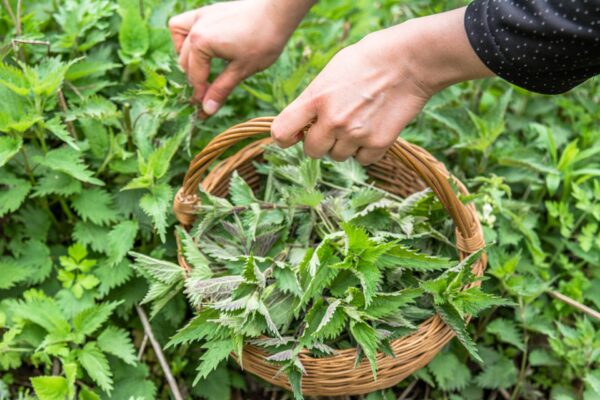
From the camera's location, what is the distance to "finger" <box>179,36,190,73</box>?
181 centimetres

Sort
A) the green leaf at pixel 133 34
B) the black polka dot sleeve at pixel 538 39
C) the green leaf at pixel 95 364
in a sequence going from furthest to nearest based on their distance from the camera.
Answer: the green leaf at pixel 133 34
the green leaf at pixel 95 364
the black polka dot sleeve at pixel 538 39

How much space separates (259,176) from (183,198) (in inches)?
16.9

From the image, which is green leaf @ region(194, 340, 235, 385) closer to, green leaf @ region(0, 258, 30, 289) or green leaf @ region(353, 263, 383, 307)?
green leaf @ region(353, 263, 383, 307)

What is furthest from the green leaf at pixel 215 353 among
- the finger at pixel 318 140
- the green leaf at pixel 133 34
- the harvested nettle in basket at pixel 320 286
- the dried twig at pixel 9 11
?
the dried twig at pixel 9 11

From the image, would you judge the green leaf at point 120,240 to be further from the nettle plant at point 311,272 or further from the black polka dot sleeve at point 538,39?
the black polka dot sleeve at point 538,39

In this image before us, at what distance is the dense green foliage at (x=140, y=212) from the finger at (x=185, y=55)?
0.06 meters

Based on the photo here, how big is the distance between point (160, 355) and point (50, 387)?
0.33 meters

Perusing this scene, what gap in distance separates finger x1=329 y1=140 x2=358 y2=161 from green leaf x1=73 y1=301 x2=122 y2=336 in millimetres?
762

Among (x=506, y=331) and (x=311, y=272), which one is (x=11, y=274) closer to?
(x=311, y=272)

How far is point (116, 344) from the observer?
173 cm

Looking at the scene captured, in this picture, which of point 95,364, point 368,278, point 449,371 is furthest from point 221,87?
point 449,371

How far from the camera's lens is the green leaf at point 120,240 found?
1.74 metres

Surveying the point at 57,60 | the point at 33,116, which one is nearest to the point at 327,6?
the point at 57,60

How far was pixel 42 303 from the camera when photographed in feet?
5.64
